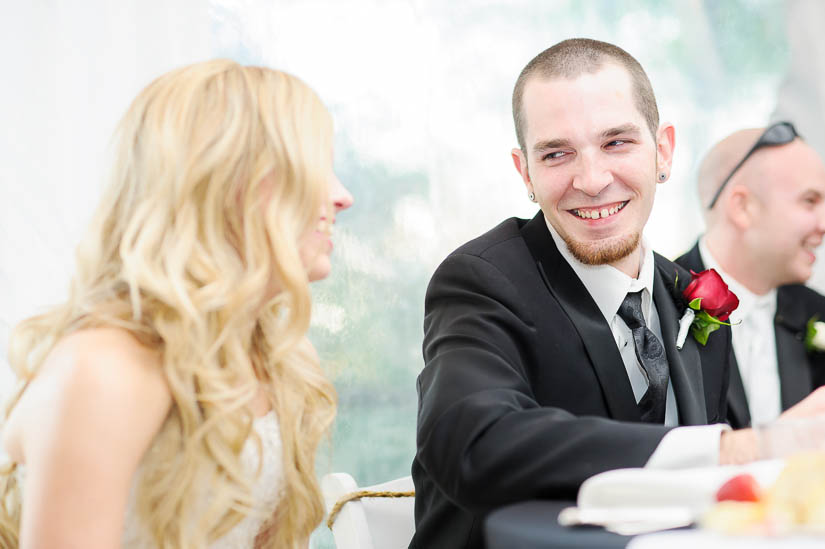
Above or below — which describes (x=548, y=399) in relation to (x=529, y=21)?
below

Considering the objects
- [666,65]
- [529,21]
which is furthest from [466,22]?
[666,65]

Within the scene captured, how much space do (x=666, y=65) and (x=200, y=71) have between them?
12.4 feet

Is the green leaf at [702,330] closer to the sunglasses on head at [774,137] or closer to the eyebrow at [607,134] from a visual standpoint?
the eyebrow at [607,134]

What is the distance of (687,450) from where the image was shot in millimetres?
1300

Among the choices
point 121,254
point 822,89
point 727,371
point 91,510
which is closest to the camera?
point 91,510

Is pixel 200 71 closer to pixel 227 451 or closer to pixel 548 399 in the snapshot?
pixel 227 451

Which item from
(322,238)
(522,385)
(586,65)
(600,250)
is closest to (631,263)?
(600,250)

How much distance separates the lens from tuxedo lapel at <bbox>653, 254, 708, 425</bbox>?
194cm

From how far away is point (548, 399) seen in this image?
72.9 inches

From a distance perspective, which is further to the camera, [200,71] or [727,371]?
[727,371]

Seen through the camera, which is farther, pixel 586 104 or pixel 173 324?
pixel 586 104

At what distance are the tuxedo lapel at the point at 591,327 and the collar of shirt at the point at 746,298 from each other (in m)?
1.90

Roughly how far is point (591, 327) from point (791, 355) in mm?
2086

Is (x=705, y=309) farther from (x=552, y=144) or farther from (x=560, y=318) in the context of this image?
(x=552, y=144)
